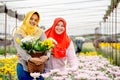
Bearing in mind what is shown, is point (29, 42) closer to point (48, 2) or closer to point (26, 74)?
point (26, 74)

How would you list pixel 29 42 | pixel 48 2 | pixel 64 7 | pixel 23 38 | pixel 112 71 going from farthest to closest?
pixel 64 7 < pixel 48 2 < pixel 23 38 < pixel 29 42 < pixel 112 71

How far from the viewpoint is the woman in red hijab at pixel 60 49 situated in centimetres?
461

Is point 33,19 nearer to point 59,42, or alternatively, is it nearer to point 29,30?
point 29,30

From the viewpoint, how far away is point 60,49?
465 cm

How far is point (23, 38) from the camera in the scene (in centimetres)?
443

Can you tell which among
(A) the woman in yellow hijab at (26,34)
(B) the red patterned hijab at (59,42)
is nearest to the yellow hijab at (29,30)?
(A) the woman in yellow hijab at (26,34)

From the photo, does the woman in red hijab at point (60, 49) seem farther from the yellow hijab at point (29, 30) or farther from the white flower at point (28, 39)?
the white flower at point (28, 39)

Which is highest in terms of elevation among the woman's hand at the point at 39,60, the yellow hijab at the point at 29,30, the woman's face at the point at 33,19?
the woman's face at the point at 33,19

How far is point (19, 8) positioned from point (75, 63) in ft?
24.5

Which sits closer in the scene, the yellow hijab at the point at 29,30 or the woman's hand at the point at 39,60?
the woman's hand at the point at 39,60

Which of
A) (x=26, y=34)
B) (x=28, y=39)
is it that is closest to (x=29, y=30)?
(x=26, y=34)

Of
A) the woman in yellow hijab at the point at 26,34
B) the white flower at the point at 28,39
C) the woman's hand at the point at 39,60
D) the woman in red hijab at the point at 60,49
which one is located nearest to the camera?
the white flower at the point at 28,39

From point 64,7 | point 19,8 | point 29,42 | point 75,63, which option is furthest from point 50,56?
point 64,7

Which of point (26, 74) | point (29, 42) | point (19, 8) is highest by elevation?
point (19, 8)
